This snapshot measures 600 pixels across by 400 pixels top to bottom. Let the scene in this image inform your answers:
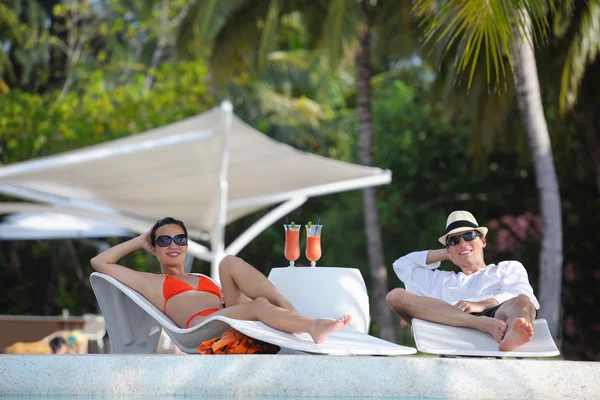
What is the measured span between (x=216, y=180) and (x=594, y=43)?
442 centimetres

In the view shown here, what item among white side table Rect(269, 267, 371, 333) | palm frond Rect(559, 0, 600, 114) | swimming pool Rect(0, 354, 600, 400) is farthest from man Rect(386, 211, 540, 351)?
palm frond Rect(559, 0, 600, 114)

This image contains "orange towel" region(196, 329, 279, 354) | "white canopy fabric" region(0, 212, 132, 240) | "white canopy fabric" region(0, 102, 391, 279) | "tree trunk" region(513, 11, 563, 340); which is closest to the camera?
"orange towel" region(196, 329, 279, 354)

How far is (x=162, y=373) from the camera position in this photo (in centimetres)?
367

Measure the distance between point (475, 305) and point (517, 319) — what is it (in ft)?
1.78

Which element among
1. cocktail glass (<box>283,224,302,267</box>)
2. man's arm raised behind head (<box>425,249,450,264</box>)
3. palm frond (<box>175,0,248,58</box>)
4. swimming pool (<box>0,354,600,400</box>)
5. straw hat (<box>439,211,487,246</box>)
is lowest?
swimming pool (<box>0,354,600,400</box>)

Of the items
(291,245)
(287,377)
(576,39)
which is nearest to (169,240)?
(291,245)

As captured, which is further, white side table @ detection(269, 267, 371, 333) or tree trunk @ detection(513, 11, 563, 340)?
tree trunk @ detection(513, 11, 563, 340)

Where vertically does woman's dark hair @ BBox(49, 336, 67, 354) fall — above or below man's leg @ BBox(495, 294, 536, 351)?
below

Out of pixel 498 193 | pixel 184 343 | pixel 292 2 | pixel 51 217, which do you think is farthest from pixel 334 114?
pixel 184 343

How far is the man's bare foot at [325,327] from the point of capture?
3994 mm

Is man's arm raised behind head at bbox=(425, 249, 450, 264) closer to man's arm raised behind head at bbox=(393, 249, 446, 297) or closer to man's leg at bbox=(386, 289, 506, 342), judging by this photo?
man's arm raised behind head at bbox=(393, 249, 446, 297)

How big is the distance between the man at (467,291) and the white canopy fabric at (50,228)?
743 centimetres

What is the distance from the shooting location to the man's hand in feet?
15.1

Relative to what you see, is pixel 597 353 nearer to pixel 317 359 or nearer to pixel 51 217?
pixel 51 217
